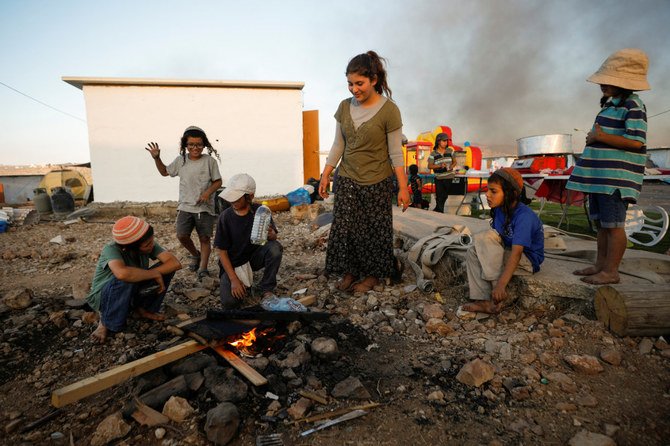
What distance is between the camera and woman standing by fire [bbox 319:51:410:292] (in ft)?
11.0

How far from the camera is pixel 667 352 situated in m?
2.35

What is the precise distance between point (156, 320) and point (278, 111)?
8.90 metres

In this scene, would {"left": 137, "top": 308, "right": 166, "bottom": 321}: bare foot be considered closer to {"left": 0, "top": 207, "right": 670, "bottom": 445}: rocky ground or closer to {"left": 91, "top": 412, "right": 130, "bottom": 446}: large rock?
{"left": 0, "top": 207, "right": 670, "bottom": 445}: rocky ground

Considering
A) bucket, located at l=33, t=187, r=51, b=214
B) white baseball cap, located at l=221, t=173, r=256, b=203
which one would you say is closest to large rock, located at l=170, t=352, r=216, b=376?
white baseball cap, located at l=221, t=173, r=256, b=203

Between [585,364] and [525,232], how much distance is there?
1.00 meters

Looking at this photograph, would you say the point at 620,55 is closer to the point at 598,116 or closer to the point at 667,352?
the point at 598,116

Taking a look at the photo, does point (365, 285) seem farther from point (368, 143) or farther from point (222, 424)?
point (222, 424)

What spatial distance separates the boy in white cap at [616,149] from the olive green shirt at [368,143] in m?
1.60

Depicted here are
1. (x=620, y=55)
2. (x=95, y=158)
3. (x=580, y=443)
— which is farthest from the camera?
(x=95, y=158)

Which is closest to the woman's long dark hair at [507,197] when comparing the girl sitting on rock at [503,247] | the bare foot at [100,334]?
the girl sitting on rock at [503,247]

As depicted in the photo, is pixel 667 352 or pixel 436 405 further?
pixel 667 352

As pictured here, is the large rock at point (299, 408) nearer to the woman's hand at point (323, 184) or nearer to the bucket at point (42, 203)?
the woman's hand at point (323, 184)

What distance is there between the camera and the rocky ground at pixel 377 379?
1.85 metres

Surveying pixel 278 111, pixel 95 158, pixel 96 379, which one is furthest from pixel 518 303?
pixel 95 158
